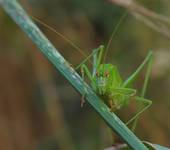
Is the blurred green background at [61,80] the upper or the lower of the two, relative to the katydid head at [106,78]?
upper

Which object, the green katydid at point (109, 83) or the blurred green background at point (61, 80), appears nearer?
the green katydid at point (109, 83)

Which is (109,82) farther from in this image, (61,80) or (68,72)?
(61,80)

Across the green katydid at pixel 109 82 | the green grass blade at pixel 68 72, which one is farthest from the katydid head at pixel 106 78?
the green grass blade at pixel 68 72

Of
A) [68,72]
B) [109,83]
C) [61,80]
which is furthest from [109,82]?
[61,80]

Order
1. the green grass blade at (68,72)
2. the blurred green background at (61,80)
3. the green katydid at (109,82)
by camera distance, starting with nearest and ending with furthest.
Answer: the green grass blade at (68,72)
the green katydid at (109,82)
the blurred green background at (61,80)

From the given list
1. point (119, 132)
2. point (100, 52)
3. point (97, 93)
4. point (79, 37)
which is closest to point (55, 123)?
point (79, 37)

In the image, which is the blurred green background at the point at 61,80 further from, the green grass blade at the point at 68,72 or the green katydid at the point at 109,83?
the green grass blade at the point at 68,72

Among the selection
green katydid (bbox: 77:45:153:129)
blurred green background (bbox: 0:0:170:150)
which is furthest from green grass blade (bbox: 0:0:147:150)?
blurred green background (bbox: 0:0:170:150)

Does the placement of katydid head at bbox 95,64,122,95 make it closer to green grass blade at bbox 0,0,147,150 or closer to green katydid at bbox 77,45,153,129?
green katydid at bbox 77,45,153,129
